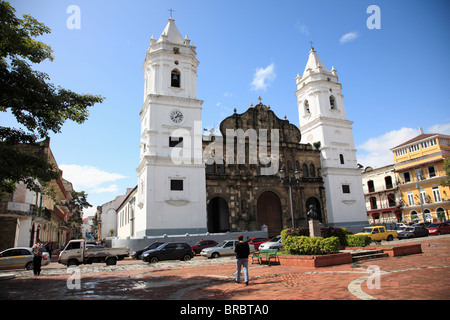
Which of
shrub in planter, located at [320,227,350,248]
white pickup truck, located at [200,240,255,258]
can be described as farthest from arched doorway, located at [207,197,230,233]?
shrub in planter, located at [320,227,350,248]

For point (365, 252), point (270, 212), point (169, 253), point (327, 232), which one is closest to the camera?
point (365, 252)

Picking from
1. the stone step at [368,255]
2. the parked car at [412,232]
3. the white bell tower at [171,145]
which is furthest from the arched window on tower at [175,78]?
the parked car at [412,232]

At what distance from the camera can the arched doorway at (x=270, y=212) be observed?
29.8m

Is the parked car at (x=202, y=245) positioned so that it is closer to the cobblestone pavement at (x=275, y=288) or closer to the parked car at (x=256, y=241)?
the parked car at (x=256, y=241)

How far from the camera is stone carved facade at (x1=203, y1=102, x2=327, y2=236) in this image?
28.3 m

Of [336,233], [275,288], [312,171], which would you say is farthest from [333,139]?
[275,288]

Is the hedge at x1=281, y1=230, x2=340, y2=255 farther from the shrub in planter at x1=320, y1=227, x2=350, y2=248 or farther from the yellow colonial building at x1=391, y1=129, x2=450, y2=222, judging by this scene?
the yellow colonial building at x1=391, y1=129, x2=450, y2=222

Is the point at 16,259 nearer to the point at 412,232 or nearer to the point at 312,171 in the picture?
the point at 312,171

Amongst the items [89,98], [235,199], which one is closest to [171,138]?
[235,199]

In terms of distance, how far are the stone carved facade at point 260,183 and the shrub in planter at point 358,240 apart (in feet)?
33.7

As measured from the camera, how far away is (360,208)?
110ft

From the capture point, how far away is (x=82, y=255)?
1780 cm

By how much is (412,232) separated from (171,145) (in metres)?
23.5

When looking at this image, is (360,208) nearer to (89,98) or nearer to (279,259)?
(279,259)
